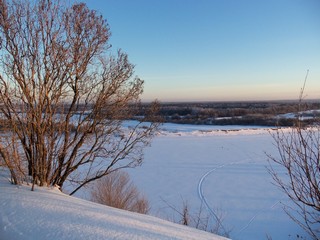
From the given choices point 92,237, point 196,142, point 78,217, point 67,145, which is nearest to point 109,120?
point 67,145

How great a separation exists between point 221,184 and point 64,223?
46.0 ft

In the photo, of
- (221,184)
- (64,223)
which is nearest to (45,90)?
(64,223)

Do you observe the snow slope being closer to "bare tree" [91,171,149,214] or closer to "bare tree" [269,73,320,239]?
"bare tree" [269,73,320,239]

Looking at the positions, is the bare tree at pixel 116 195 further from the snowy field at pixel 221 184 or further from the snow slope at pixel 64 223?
the snow slope at pixel 64 223

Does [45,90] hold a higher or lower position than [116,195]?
higher

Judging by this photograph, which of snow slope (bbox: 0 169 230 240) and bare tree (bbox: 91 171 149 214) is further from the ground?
snow slope (bbox: 0 169 230 240)

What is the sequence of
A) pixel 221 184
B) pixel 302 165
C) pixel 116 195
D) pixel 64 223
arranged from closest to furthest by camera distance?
pixel 64 223
pixel 302 165
pixel 116 195
pixel 221 184

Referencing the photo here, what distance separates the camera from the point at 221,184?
16.2 meters

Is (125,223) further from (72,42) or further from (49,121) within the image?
(72,42)

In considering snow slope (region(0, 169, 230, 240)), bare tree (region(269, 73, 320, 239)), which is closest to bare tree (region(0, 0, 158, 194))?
snow slope (region(0, 169, 230, 240))

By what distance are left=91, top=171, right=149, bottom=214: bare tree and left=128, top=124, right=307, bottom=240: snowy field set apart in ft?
6.22

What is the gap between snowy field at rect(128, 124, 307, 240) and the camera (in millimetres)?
11117

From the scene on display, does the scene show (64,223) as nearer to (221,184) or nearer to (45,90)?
(45,90)

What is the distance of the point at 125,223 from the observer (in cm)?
332
